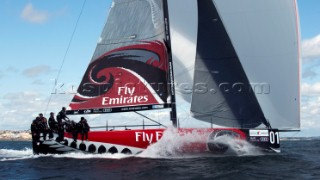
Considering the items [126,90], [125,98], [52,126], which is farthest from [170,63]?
[52,126]

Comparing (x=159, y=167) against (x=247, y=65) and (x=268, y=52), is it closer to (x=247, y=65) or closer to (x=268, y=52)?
(x=247, y=65)

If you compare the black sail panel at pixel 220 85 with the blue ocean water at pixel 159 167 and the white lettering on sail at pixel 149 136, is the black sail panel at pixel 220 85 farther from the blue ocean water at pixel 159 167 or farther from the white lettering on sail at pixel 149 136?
the white lettering on sail at pixel 149 136

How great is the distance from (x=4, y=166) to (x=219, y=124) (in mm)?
8782

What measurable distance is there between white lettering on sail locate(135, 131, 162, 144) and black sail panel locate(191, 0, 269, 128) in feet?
6.45

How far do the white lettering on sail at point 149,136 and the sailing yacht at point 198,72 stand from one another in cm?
3

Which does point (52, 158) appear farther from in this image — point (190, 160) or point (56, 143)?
point (190, 160)

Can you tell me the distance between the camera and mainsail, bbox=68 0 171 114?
18.4 metres

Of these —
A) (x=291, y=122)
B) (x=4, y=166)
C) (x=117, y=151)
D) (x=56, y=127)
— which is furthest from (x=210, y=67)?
(x=4, y=166)

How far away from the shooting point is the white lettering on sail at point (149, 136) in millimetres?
17011

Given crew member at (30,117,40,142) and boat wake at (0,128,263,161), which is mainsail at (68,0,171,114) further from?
boat wake at (0,128,263,161)

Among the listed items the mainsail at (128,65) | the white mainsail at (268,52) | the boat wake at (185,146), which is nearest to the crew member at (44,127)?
the mainsail at (128,65)

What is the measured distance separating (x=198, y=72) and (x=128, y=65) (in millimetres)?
3163

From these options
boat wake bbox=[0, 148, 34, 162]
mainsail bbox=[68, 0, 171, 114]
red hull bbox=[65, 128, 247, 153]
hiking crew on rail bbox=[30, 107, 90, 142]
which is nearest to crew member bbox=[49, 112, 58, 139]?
hiking crew on rail bbox=[30, 107, 90, 142]

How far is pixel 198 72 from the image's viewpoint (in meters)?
18.1
